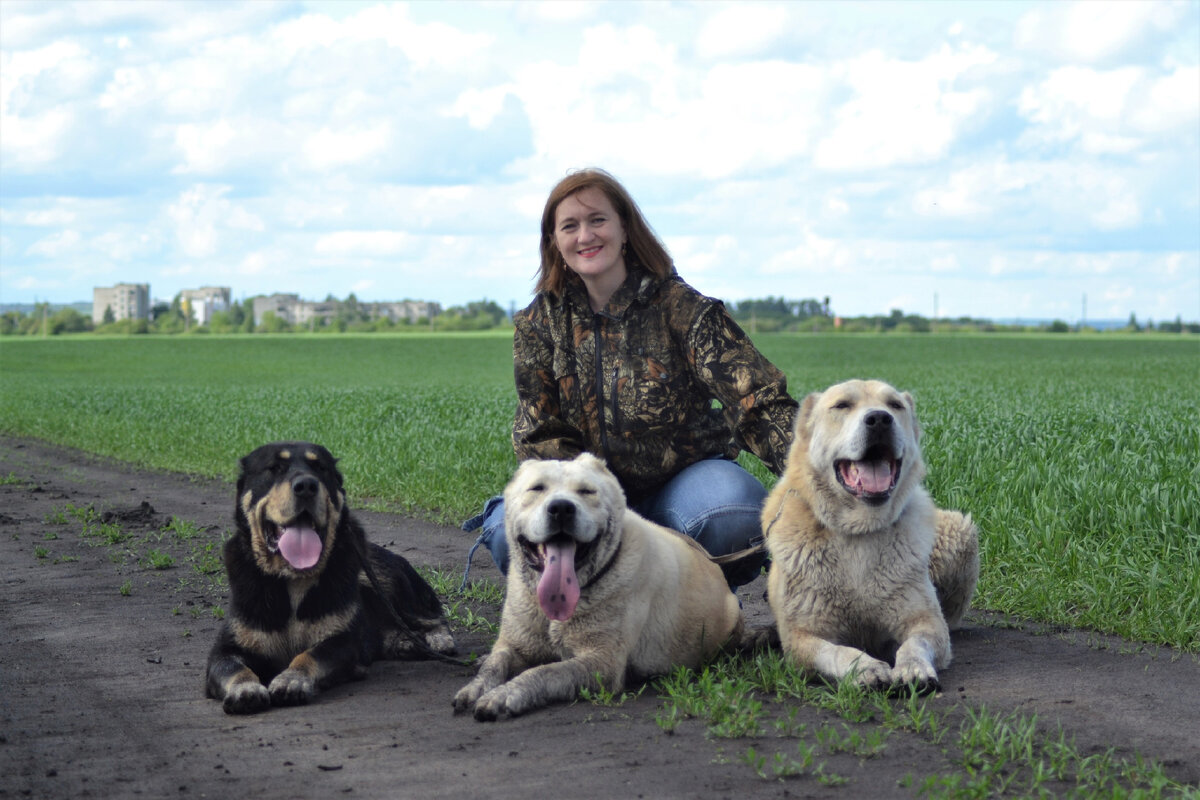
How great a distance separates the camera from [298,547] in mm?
4652

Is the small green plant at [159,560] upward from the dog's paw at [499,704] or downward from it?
downward

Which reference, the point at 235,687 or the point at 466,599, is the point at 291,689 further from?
the point at 466,599

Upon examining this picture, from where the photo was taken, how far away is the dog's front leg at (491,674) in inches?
169

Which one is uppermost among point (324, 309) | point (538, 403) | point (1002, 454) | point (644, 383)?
point (324, 309)

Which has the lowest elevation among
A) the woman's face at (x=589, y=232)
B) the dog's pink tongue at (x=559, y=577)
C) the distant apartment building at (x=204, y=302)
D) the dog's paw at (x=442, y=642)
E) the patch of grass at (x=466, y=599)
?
the patch of grass at (x=466, y=599)

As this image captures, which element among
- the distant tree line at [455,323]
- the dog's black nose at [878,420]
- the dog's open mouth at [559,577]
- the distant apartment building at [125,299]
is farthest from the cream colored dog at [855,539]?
the distant apartment building at [125,299]

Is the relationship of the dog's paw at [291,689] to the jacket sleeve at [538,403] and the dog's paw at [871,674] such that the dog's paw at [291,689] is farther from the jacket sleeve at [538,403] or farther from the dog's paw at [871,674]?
the dog's paw at [871,674]

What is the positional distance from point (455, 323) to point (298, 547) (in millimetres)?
100159

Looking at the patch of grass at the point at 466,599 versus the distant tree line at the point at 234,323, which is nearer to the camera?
the patch of grass at the point at 466,599

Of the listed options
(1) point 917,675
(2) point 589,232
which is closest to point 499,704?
(1) point 917,675

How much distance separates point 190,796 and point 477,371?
161 ft

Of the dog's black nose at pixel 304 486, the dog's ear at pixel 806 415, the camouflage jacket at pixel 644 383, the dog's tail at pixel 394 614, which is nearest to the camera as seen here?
the dog's black nose at pixel 304 486

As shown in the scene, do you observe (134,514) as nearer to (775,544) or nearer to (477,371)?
(775,544)

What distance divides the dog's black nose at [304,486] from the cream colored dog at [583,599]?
2.69 ft
